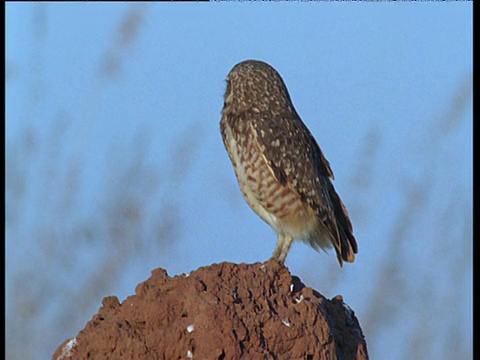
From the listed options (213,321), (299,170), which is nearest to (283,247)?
(299,170)

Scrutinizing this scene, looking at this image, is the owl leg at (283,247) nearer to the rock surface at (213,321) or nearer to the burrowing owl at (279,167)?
the burrowing owl at (279,167)

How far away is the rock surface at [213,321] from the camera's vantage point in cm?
302

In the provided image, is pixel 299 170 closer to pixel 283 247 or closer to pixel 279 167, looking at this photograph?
pixel 279 167

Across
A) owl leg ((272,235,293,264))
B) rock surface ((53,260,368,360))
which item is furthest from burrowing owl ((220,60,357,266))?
rock surface ((53,260,368,360))

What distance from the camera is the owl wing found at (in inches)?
192

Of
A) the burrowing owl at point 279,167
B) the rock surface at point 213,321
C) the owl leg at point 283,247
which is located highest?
the burrowing owl at point 279,167

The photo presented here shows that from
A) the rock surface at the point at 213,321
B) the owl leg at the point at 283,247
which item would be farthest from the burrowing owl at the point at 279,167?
the rock surface at the point at 213,321

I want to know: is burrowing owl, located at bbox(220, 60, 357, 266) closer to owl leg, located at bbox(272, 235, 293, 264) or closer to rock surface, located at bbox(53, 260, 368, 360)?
owl leg, located at bbox(272, 235, 293, 264)

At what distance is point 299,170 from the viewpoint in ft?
16.2

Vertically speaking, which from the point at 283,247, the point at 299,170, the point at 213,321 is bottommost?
the point at 213,321

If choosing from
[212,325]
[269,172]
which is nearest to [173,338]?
[212,325]

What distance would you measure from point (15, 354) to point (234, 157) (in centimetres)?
173

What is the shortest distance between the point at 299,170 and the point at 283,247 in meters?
0.43

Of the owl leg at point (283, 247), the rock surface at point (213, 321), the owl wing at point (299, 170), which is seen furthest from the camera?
the owl leg at point (283, 247)
